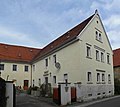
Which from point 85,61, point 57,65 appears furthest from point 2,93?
point 57,65

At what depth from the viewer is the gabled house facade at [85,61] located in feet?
79.9

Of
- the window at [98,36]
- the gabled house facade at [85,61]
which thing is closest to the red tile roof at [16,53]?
the gabled house facade at [85,61]

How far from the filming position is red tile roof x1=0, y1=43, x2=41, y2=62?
41.5 meters

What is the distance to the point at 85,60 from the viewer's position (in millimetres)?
24734

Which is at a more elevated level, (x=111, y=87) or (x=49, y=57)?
(x=49, y=57)

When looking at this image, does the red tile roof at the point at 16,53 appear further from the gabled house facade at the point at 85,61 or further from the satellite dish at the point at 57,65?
the satellite dish at the point at 57,65

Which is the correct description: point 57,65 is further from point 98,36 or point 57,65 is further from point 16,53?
point 16,53

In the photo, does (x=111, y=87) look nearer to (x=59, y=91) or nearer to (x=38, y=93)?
(x=38, y=93)

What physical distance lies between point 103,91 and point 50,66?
27.7 feet

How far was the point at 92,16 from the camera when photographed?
28344mm

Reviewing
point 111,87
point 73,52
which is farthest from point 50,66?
point 111,87

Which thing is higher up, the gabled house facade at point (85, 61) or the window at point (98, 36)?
the window at point (98, 36)

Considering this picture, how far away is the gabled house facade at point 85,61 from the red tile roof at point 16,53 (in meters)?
9.25

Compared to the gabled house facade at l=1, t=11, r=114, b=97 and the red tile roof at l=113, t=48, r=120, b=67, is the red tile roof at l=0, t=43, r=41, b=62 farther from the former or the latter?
the red tile roof at l=113, t=48, r=120, b=67
